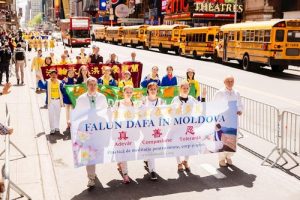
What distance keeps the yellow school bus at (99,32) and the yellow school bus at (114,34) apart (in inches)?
166

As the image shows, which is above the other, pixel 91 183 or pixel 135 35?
pixel 135 35

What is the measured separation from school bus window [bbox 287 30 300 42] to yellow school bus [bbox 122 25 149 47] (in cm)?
3200

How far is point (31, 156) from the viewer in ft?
29.5

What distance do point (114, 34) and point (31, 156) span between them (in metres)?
65.0

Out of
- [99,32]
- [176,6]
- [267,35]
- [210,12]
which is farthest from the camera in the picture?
[99,32]

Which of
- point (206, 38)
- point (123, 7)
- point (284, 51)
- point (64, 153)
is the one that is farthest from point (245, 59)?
point (123, 7)

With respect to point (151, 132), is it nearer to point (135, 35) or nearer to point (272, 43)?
point (272, 43)

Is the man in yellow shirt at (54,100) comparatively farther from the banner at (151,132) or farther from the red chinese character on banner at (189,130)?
the red chinese character on banner at (189,130)

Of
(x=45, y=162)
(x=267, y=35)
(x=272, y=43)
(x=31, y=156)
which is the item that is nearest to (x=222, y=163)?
(x=45, y=162)

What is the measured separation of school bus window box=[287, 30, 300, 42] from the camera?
25016mm

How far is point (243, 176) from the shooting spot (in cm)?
800

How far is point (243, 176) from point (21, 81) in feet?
49.2

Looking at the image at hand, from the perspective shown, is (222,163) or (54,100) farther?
(54,100)

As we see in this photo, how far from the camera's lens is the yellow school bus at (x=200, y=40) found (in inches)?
1439
